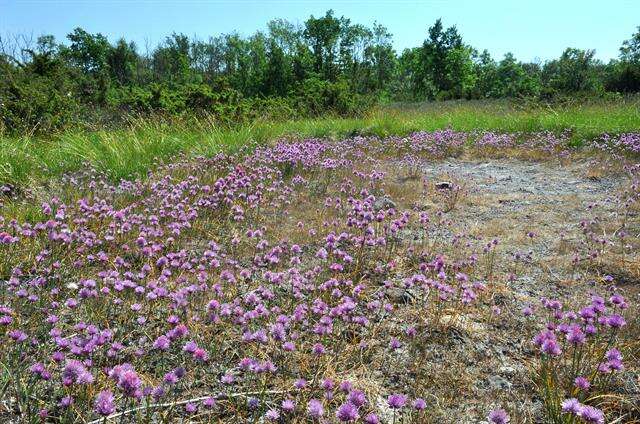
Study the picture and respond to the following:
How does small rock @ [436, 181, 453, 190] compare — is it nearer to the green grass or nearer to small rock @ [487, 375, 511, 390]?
the green grass

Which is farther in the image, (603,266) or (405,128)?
(405,128)

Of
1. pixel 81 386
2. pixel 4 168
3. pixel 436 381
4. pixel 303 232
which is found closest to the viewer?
pixel 81 386

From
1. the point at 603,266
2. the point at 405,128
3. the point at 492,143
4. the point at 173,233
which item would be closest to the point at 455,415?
the point at 603,266

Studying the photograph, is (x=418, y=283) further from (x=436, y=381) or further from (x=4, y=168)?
(x=4, y=168)

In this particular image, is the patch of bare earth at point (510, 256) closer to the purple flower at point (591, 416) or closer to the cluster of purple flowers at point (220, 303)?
the cluster of purple flowers at point (220, 303)

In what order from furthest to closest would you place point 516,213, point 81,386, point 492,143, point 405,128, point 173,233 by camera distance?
1. point 405,128
2. point 492,143
3. point 516,213
4. point 173,233
5. point 81,386

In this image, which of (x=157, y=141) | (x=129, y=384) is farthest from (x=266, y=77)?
(x=129, y=384)

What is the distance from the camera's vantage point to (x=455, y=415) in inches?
86.5

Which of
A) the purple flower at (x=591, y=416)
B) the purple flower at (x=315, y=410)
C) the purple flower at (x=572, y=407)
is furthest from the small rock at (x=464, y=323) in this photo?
the purple flower at (x=315, y=410)

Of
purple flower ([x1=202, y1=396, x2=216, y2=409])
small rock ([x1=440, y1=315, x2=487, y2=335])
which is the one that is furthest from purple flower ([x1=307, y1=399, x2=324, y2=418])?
small rock ([x1=440, y1=315, x2=487, y2=335])

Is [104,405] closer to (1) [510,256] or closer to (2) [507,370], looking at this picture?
(2) [507,370]

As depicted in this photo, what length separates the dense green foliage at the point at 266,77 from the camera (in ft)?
47.9

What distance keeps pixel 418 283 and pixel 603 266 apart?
176 centimetres

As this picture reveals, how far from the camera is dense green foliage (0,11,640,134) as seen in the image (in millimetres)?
14606
